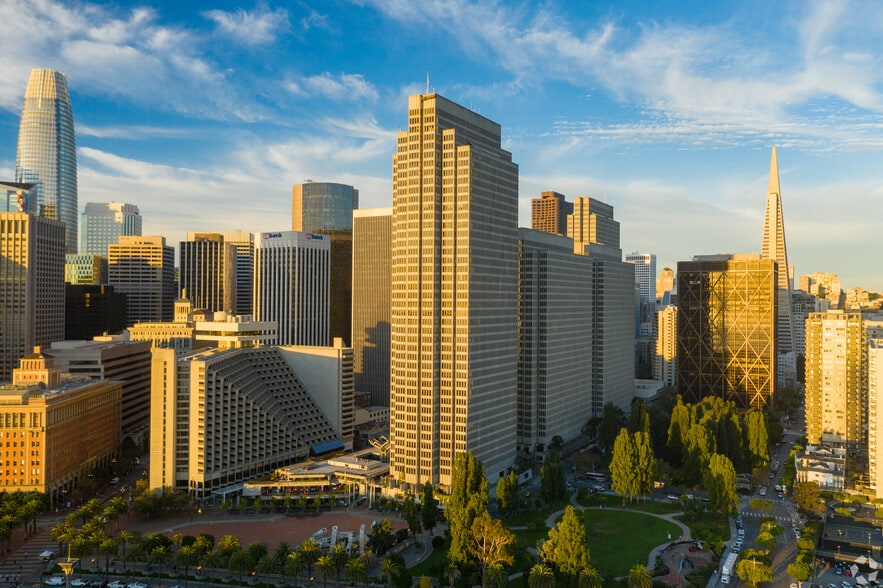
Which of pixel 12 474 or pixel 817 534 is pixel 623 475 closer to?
pixel 817 534

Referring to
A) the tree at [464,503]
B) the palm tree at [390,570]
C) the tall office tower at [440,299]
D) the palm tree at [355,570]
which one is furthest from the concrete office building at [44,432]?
the tree at [464,503]

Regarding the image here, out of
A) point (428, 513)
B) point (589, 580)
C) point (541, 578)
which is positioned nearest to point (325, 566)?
point (428, 513)

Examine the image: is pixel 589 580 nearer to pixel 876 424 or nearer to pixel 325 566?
pixel 325 566

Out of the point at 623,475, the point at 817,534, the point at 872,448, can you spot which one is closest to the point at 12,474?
the point at 623,475

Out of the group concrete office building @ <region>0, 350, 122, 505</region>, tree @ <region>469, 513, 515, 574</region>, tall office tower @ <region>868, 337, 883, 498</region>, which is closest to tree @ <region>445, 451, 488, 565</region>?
tree @ <region>469, 513, 515, 574</region>

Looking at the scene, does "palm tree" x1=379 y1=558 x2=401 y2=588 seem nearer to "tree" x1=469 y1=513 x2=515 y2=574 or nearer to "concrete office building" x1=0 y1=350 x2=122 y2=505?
"tree" x1=469 y1=513 x2=515 y2=574

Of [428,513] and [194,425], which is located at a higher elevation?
[194,425]
